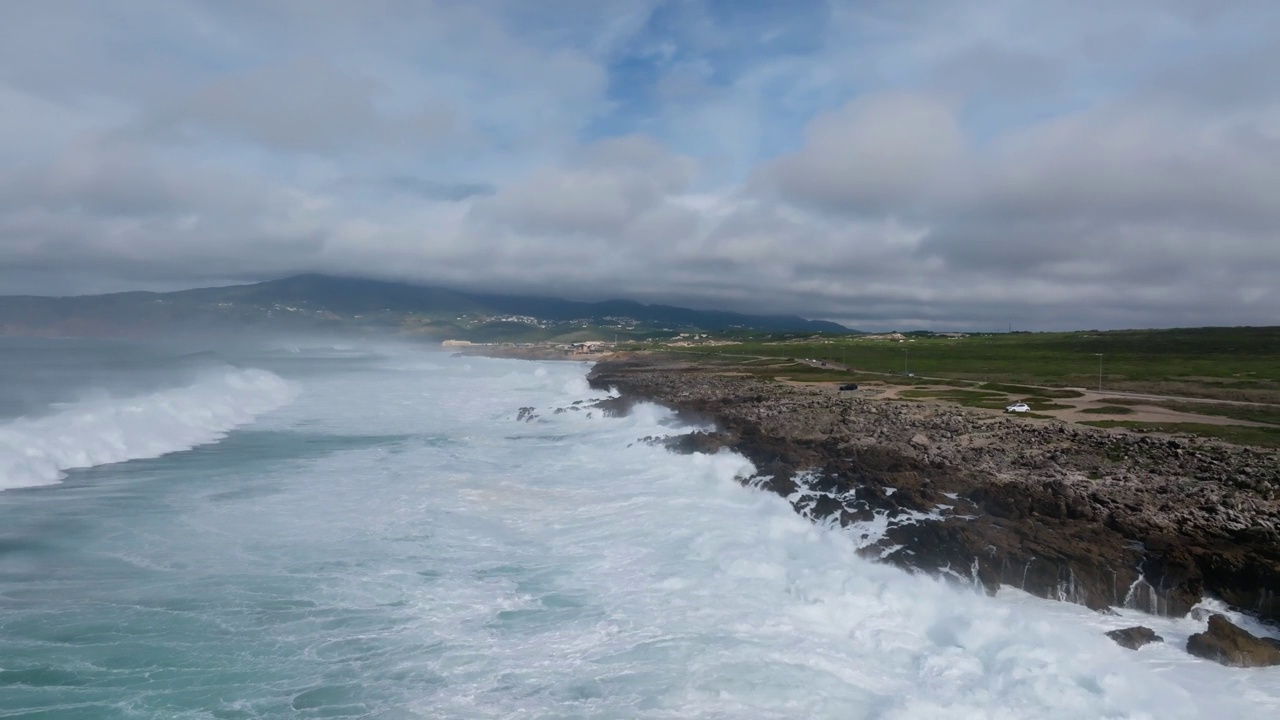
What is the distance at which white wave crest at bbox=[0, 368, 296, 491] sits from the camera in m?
21.8

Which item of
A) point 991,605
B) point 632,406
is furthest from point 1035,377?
point 991,605

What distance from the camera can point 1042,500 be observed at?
650 inches

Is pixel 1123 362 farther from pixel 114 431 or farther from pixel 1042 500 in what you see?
pixel 114 431

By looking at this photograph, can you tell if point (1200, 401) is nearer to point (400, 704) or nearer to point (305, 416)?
point (400, 704)

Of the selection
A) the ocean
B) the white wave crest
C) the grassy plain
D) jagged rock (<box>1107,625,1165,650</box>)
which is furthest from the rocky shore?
the white wave crest

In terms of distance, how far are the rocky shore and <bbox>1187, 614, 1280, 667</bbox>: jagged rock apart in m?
1.28

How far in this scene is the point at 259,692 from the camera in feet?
29.4

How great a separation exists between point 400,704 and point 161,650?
4.03 m

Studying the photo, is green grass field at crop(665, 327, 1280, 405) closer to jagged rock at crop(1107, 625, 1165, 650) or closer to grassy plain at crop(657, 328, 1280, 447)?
grassy plain at crop(657, 328, 1280, 447)

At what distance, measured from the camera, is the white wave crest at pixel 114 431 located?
21844 mm

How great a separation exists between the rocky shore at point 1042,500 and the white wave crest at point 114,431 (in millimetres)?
19959

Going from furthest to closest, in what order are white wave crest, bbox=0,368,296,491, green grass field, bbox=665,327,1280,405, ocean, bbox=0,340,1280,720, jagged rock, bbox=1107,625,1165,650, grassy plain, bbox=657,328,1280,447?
green grass field, bbox=665,327,1280,405 < grassy plain, bbox=657,328,1280,447 < white wave crest, bbox=0,368,296,491 < jagged rock, bbox=1107,625,1165,650 < ocean, bbox=0,340,1280,720

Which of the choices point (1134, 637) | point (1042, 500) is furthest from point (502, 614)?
point (1042, 500)

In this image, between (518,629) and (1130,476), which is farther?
(1130,476)
